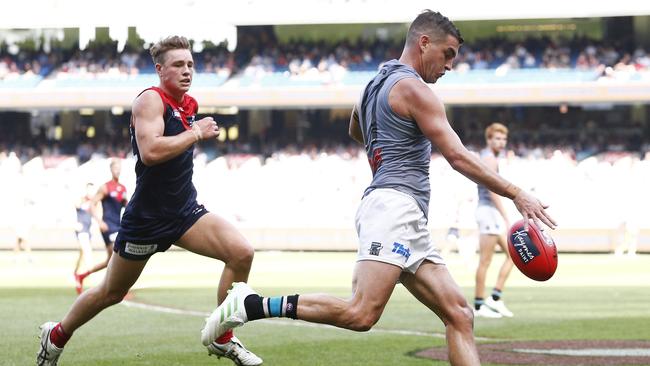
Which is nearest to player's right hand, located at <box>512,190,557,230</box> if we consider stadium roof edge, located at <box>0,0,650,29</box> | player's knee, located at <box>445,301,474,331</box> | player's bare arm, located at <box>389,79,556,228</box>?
player's bare arm, located at <box>389,79,556,228</box>

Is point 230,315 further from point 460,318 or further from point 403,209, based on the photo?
point 460,318

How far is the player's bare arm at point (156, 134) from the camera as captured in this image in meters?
8.34

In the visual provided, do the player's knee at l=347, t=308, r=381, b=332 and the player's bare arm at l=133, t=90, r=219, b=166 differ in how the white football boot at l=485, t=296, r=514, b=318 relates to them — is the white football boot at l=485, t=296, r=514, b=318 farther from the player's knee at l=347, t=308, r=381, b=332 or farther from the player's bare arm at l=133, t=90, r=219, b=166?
the player's knee at l=347, t=308, r=381, b=332

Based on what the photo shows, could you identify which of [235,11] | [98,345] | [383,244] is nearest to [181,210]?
[383,244]

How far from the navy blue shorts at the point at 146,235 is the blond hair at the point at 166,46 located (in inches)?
47.2

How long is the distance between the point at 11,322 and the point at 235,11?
3438 centimetres

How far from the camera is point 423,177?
7.34 m

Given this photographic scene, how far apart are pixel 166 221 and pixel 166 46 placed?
131cm

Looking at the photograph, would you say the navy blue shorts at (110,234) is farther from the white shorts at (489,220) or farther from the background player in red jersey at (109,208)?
the white shorts at (489,220)

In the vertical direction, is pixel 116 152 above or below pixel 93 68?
below

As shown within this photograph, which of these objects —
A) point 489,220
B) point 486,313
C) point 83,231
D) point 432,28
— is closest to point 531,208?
point 432,28

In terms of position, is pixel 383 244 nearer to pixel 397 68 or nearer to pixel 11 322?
pixel 397 68

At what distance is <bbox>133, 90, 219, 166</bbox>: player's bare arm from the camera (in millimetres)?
8344

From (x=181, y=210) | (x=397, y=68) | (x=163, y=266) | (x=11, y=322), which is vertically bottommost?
(x=163, y=266)
